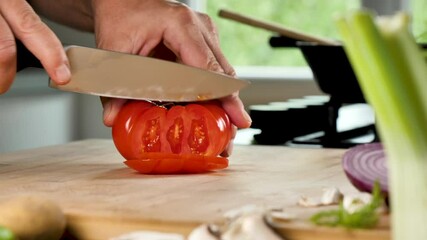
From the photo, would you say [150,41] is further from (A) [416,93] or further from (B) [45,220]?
(A) [416,93]

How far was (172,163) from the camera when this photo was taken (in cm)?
153

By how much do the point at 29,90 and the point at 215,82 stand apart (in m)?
0.90

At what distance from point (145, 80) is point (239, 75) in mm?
1318

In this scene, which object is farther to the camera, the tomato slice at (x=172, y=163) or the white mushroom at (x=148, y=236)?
the tomato slice at (x=172, y=163)

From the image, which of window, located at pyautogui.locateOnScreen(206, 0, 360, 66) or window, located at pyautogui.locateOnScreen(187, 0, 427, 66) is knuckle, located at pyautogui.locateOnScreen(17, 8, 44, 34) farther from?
window, located at pyautogui.locateOnScreen(206, 0, 360, 66)

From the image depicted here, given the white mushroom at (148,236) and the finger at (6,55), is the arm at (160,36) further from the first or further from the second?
the white mushroom at (148,236)

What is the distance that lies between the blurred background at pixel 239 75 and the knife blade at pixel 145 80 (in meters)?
0.43

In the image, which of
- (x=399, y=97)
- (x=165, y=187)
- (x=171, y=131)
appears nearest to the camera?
(x=399, y=97)

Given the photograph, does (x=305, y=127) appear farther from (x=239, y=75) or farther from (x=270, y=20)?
(x=270, y=20)

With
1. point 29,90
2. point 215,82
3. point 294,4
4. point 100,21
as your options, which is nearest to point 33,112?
point 29,90

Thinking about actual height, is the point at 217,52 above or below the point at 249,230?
below

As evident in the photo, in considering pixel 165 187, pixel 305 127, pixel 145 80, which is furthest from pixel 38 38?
pixel 305 127

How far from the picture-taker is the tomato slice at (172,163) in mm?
1532

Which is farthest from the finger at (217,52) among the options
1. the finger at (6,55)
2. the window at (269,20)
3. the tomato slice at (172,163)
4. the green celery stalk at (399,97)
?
the window at (269,20)
